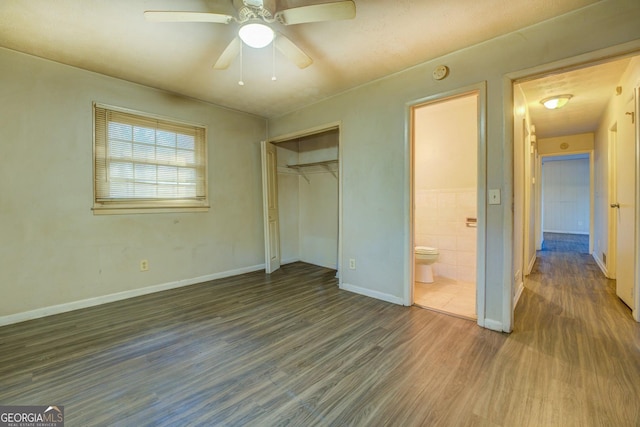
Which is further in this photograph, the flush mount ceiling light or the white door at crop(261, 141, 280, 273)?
the white door at crop(261, 141, 280, 273)

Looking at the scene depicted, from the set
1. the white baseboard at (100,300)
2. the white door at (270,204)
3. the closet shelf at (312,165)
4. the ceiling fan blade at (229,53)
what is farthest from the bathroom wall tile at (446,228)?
the ceiling fan blade at (229,53)

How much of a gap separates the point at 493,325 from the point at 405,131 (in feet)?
6.33

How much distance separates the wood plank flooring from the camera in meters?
1.34

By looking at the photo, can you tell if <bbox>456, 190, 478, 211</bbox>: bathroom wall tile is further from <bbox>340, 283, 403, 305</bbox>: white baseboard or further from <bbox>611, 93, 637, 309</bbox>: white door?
<bbox>340, 283, 403, 305</bbox>: white baseboard

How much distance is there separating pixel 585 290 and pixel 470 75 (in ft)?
9.78

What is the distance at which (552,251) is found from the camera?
5605 millimetres

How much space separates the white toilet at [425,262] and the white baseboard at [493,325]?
1.15 meters

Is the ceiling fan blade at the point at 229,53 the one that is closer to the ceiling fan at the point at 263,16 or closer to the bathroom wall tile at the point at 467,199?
the ceiling fan at the point at 263,16

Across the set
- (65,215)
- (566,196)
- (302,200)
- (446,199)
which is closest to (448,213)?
(446,199)

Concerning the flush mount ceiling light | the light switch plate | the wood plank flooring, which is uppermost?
the flush mount ceiling light

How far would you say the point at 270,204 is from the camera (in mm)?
4094

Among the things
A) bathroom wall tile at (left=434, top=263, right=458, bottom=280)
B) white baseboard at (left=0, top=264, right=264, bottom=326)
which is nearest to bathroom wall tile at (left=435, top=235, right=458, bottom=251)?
bathroom wall tile at (left=434, top=263, right=458, bottom=280)

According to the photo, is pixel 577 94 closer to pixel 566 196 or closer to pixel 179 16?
pixel 179 16

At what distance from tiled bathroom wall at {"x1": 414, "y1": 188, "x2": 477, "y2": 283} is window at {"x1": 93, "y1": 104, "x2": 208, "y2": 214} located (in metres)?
3.13
